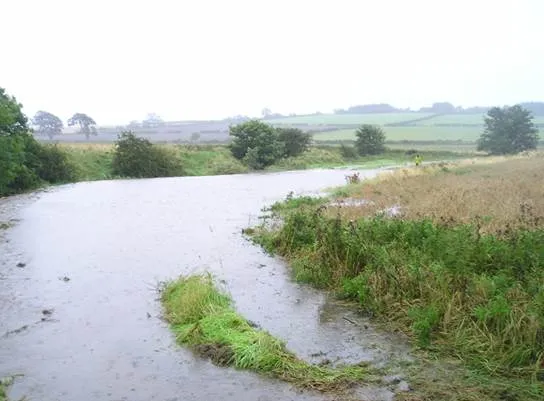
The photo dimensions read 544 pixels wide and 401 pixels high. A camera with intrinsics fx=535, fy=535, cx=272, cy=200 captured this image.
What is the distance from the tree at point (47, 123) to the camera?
123 meters

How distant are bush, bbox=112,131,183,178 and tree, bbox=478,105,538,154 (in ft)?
182

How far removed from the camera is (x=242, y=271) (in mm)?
13891

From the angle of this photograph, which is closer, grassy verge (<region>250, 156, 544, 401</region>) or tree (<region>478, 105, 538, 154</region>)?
grassy verge (<region>250, 156, 544, 401</region>)

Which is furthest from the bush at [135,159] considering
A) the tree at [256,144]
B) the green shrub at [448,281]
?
the green shrub at [448,281]

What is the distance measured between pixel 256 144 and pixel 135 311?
46.5 m

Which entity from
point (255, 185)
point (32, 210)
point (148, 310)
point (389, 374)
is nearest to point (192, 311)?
point (148, 310)

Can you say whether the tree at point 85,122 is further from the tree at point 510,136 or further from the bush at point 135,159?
the tree at point 510,136

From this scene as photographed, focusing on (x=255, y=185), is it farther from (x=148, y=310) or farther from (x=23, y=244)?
(x=148, y=310)

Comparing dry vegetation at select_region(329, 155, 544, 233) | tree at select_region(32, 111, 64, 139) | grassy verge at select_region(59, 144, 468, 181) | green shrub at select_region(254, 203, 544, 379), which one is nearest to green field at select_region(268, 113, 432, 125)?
tree at select_region(32, 111, 64, 139)

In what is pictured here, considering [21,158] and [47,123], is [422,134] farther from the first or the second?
[21,158]

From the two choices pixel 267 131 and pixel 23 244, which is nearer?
pixel 23 244

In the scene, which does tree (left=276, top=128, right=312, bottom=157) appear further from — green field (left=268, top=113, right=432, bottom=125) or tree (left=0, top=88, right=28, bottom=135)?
green field (left=268, top=113, right=432, bottom=125)

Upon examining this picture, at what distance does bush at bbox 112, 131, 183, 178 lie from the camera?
4747cm

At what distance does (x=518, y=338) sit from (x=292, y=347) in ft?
11.2
